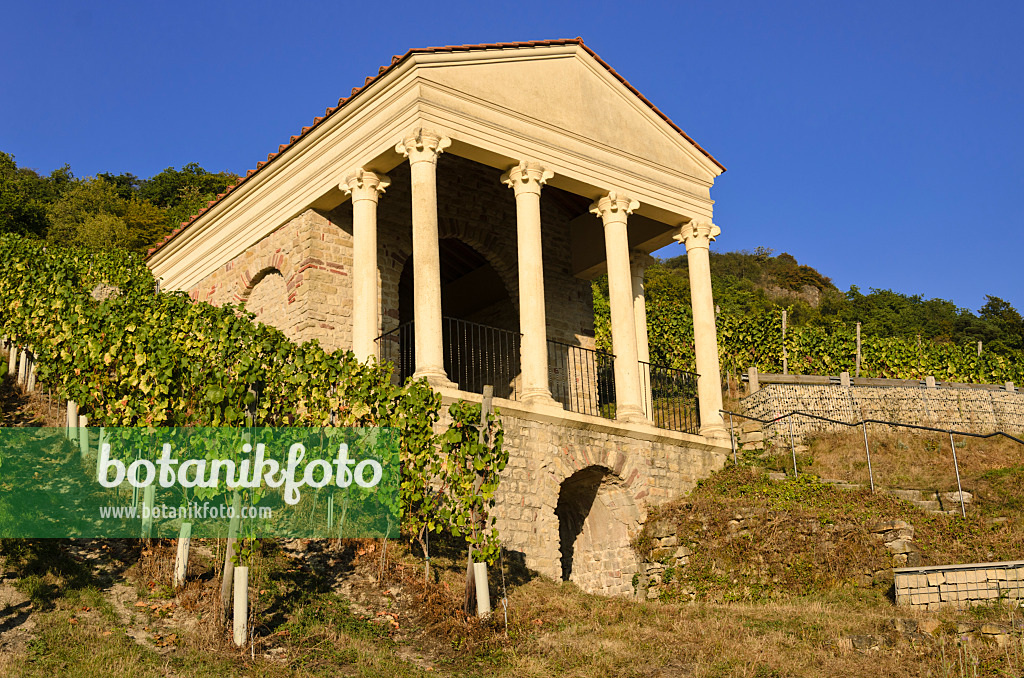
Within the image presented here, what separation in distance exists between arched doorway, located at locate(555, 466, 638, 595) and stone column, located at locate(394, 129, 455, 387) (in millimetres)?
2560

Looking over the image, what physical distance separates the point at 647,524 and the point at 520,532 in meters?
2.26

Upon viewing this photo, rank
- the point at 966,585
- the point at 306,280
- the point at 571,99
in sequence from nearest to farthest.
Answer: the point at 966,585, the point at 306,280, the point at 571,99

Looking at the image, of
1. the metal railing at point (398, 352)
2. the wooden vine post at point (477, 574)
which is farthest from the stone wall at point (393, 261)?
the wooden vine post at point (477, 574)

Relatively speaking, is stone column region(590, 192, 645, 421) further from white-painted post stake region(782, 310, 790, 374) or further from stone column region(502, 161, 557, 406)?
white-painted post stake region(782, 310, 790, 374)

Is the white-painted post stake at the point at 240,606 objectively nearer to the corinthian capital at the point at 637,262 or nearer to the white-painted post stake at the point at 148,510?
the white-painted post stake at the point at 148,510

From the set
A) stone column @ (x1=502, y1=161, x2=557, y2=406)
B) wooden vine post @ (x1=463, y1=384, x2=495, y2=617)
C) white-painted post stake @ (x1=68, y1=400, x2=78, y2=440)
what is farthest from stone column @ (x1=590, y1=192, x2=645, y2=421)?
white-painted post stake @ (x1=68, y1=400, x2=78, y2=440)

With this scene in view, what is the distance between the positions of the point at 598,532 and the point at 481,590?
184 inches

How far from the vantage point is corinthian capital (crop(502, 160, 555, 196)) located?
44.1 feet

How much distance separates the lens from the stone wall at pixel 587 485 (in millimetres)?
11664

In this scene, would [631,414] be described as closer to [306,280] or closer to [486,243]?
[486,243]

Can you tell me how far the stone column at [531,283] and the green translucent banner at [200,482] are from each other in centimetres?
320

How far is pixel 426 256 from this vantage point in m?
12.1

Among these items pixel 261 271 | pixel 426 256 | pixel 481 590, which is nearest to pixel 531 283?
pixel 426 256

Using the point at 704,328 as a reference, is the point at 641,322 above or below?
above
